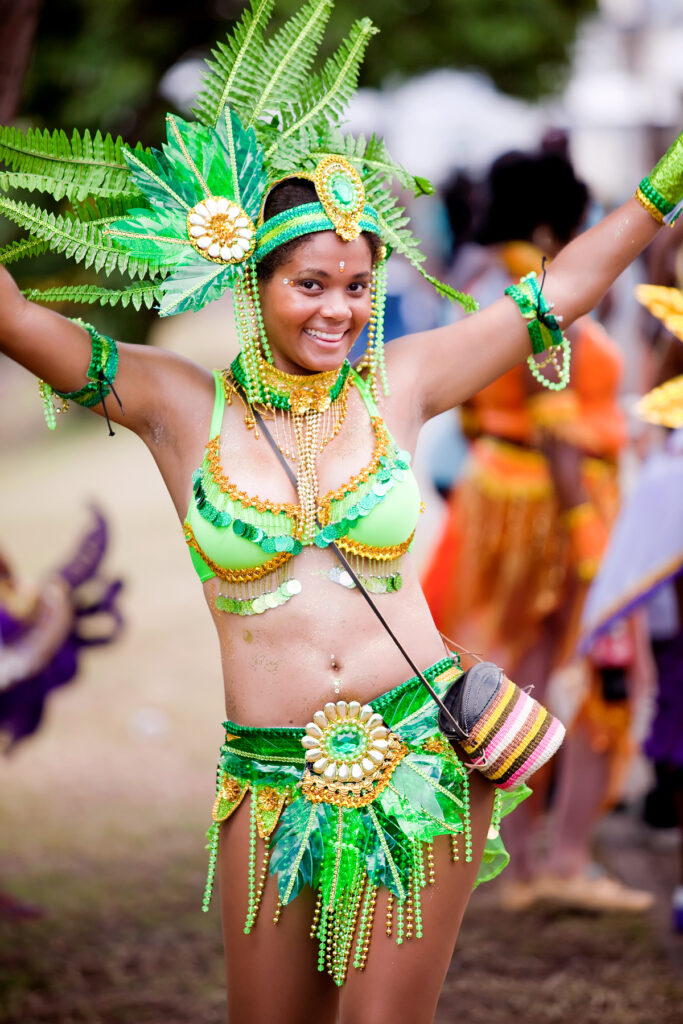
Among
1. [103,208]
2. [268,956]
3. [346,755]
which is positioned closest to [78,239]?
[103,208]

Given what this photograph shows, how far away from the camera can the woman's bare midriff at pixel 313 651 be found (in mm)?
2586

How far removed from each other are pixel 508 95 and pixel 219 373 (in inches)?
528

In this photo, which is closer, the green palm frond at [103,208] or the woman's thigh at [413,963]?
the woman's thigh at [413,963]

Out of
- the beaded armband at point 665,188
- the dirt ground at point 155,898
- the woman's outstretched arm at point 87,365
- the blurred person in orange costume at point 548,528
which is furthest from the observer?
the blurred person in orange costume at point 548,528

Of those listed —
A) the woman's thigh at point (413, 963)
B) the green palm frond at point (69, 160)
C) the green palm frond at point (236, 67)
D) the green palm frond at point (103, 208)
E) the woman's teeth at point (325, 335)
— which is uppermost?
the green palm frond at point (236, 67)

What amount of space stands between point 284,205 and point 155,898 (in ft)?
10.6

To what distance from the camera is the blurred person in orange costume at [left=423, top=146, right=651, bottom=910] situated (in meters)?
5.03

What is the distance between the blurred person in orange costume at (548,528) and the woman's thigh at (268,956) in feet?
8.28

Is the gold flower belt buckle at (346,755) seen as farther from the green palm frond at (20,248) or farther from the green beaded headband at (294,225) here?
the green palm frond at (20,248)

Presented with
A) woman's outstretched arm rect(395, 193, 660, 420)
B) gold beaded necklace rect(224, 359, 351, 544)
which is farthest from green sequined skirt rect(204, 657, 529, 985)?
woman's outstretched arm rect(395, 193, 660, 420)

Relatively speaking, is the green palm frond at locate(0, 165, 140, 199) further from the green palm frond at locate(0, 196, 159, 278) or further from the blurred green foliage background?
the blurred green foliage background

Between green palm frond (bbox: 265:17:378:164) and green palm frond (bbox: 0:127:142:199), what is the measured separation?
12.6 inches

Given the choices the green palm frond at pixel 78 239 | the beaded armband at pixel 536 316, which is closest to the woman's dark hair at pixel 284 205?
the green palm frond at pixel 78 239

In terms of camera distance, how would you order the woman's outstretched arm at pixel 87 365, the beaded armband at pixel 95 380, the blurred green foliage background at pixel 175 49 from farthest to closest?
the blurred green foliage background at pixel 175 49 < the beaded armband at pixel 95 380 < the woman's outstretched arm at pixel 87 365
